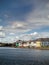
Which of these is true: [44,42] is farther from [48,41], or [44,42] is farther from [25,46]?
[25,46]

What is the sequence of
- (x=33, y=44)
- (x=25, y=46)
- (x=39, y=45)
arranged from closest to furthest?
1. (x=39, y=45)
2. (x=33, y=44)
3. (x=25, y=46)

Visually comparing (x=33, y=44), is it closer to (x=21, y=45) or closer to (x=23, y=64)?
(x=21, y=45)

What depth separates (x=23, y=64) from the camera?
14.2 metres

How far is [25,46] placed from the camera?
69.8m

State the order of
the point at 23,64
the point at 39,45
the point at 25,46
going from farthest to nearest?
the point at 25,46
the point at 39,45
the point at 23,64

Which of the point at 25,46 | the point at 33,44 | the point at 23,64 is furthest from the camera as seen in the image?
the point at 25,46

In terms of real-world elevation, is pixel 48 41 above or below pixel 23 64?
above

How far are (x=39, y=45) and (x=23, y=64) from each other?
44797 mm

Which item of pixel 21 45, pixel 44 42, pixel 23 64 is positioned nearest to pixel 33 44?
pixel 44 42

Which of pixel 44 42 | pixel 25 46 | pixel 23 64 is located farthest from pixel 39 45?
pixel 23 64

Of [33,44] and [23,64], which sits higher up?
[33,44]

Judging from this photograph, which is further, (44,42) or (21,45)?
(21,45)

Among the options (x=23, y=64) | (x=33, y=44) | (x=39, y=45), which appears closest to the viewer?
(x=23, y=64)

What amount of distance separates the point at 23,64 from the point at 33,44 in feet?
159
